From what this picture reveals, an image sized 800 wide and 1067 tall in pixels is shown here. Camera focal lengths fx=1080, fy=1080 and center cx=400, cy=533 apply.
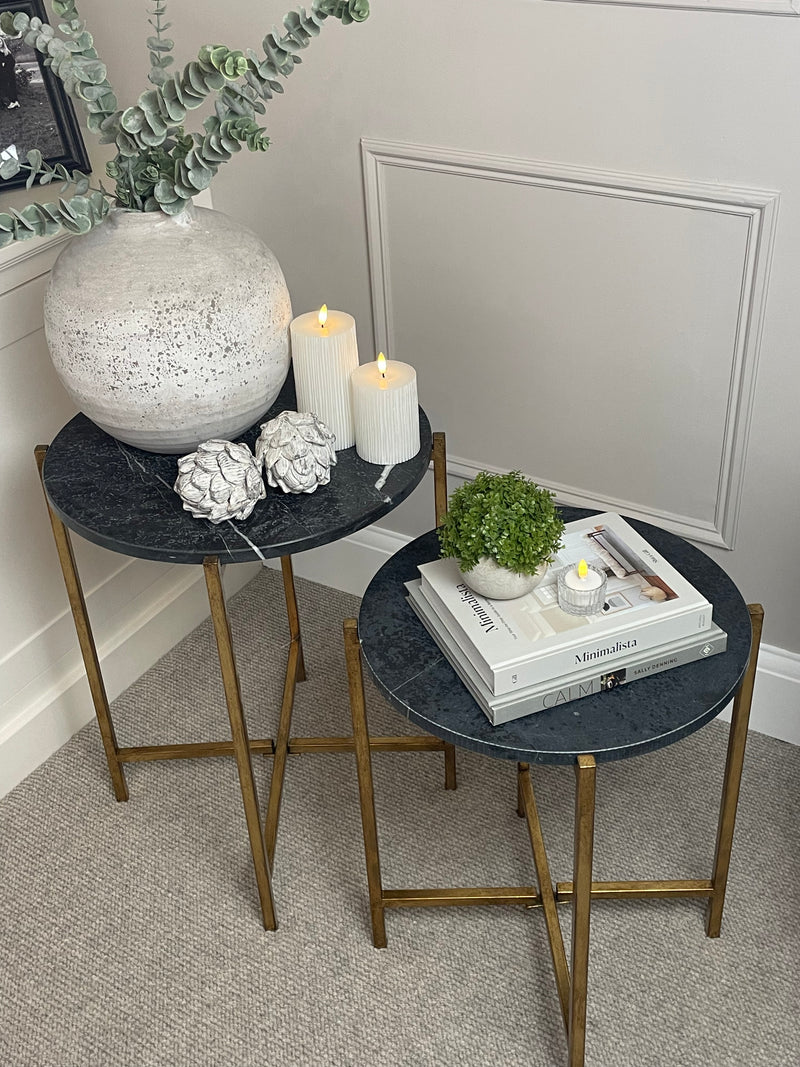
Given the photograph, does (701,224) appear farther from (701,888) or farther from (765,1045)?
(765,1045)

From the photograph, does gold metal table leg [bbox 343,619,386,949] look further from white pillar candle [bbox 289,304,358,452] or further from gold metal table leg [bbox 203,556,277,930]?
white pillar candle [bbox 289,304,358,452]

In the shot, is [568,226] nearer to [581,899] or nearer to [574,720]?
[574,720]

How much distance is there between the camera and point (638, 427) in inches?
65.4

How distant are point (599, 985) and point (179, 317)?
103cm

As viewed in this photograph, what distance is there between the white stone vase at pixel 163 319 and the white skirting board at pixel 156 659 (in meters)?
0.69

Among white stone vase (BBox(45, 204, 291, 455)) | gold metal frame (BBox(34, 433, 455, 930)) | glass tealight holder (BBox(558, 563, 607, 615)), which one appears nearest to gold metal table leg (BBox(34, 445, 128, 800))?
gold metal frame (BBox(34, 433, 455, 930))

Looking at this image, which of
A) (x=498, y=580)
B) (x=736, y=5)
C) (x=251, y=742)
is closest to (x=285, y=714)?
(x=251, y=742)

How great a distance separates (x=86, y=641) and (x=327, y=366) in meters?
0.58

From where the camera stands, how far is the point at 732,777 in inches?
52.3

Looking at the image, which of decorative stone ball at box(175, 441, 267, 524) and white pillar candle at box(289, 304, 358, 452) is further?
white pillar candle at box(289, 304, 358, 452)

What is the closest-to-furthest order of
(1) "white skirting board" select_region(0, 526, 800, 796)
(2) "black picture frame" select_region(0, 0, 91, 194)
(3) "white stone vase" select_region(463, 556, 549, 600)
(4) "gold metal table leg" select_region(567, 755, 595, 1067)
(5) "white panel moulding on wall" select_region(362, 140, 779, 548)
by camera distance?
(4) "gold metal table leg" select_region(567, 755, 595, 1067) < (3) "white stone vase" select_region(463, 556, 549, 600) < (5) "white panel moulding on wall" select_region(362, 140, 779, 548) < (2) "black picture frame" select_region(0, 0, 91, 194) < (1) "white skirting board" select_region(0, 526, 800, 796)

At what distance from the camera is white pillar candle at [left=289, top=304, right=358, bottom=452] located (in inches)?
53.6

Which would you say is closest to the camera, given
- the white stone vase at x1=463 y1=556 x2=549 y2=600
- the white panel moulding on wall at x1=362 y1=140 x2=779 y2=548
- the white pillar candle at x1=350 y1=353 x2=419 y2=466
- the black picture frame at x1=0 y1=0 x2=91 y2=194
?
the white stone vase at x1=463 y1=556 x2=549 y2=600

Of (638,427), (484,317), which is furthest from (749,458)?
(484,317)
